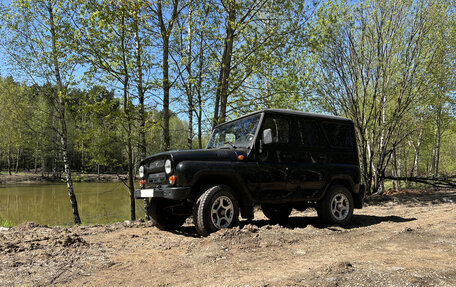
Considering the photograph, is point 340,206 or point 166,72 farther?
point 166,72

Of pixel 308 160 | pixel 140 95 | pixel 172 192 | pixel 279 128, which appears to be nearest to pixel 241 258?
pixel 172 192

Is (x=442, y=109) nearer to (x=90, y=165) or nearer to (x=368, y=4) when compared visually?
(x=368, y=4)

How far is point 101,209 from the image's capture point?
17547 mm

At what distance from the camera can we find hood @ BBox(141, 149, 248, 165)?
4.63 metres

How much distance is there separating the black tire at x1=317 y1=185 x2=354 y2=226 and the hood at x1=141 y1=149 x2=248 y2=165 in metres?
2.17

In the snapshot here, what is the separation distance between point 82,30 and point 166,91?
346 centimetres

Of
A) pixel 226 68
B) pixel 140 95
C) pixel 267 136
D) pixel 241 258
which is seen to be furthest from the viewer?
pixel 226 68

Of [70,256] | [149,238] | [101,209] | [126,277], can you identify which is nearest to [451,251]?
[126,277]

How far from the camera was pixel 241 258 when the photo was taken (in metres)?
3.49

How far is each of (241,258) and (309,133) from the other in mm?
3259

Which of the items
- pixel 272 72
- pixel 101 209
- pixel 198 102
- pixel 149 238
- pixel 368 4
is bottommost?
pixel 101 209

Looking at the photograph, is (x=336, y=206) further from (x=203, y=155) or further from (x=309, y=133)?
(x=203, y=155)

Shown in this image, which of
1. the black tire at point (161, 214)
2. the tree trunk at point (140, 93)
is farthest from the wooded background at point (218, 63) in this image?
the black tire at point (161, 214)

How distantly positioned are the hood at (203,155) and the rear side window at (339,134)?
2.15 meters
